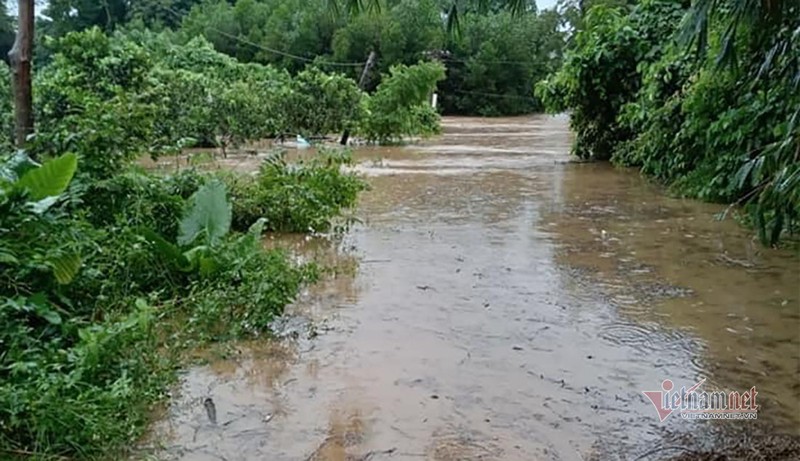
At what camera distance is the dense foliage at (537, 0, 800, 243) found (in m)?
2.87

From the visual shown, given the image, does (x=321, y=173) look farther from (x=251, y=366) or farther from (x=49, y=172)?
(x=251, y=366)

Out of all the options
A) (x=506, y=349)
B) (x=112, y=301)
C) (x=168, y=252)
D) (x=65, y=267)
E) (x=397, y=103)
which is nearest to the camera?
(x=65, y=267)

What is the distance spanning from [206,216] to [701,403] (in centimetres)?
333

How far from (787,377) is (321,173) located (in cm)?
487

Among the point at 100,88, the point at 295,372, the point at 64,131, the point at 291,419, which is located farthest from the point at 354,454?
the point at 100,88

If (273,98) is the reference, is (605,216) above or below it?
below

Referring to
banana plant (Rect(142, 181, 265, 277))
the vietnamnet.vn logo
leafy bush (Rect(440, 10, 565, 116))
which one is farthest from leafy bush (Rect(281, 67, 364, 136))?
leafy bush (Rect(440, 10, 565, 116))

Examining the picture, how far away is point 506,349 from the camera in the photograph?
3.72 metres

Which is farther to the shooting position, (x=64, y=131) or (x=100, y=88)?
(x=100, y=88)

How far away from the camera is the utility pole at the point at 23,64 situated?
17.4ft

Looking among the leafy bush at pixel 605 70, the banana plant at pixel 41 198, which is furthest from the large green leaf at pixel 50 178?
the leafy bush at pixel 605 70

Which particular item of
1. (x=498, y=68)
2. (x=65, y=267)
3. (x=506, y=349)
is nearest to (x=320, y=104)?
(x=65, y=267)

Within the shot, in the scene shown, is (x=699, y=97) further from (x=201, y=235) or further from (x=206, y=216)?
(x=201, y=235)

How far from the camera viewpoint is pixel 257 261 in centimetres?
442
